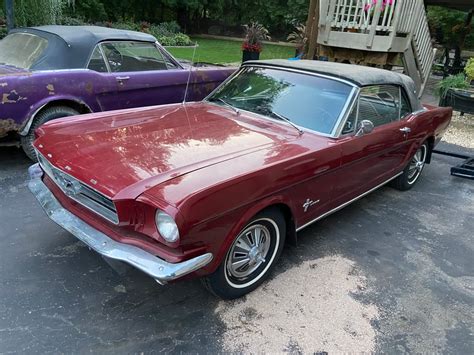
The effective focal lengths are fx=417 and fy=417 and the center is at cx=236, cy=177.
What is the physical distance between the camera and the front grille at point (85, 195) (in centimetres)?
250

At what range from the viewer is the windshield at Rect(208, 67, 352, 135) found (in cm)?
351

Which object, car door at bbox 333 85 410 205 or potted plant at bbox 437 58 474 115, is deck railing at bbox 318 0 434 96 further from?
car door at bbox 333 85 410 205

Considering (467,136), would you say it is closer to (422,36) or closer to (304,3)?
(422,36)

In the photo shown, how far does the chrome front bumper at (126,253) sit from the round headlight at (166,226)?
143 mm

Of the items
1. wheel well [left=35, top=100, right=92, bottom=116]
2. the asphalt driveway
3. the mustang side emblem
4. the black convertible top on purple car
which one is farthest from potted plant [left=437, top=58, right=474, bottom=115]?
wheel well [left=35, top=100, right=92, bottom=116]

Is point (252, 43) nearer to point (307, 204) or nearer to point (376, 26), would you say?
point (376, 26)

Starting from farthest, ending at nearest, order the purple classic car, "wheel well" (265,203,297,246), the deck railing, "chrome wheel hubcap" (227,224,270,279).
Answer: the deck railing < the purple classic car < "wheel well" (265,203,297,246) < "chrome wheel hubcap" (227,224,270,279)

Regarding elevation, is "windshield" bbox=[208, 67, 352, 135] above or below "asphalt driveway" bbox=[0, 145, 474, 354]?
above

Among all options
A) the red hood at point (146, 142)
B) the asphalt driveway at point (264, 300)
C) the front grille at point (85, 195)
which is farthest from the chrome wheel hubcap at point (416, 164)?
the front grille at point (85, 195)

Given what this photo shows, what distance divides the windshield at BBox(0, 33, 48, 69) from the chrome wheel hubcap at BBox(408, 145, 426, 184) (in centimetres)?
470

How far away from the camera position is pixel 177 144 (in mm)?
2934

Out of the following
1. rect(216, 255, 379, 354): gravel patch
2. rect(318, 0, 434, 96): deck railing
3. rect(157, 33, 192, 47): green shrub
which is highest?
rect(318, 0, 434, 96): deck railing

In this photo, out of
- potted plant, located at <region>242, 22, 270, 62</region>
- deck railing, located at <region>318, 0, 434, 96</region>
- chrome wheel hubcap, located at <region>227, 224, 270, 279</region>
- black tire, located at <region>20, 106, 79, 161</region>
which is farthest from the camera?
potted plant, located at <region>242, 22, 270, 62</region>

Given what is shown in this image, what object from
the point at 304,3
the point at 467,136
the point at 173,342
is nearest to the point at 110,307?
the point at 173,342
